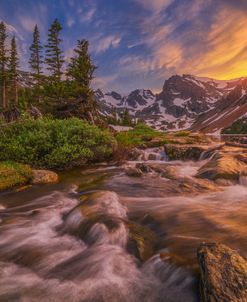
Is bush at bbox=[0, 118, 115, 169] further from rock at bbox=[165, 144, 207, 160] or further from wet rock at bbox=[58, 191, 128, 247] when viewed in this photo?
wet rock at bbox=[58, 191, 128, 247]

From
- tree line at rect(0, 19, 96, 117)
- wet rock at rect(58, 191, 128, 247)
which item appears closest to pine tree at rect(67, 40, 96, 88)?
tree line at rect(0, 19, 96, 117)

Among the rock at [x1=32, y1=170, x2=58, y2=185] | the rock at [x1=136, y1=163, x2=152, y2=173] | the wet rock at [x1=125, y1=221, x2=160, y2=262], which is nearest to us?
the wet rock at [x1=125, y1=221, x2=160, y2=262]

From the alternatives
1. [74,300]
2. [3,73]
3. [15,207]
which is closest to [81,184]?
[15,207]

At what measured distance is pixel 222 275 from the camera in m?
3.03

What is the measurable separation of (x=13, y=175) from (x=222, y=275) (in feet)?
28.9

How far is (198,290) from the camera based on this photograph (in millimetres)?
3447

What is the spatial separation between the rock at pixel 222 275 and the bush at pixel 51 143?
10284 millimetres

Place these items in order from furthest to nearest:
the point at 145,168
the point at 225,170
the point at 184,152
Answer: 1. the point at 184,152
2. the point at 145,168
3. the point at 225,170

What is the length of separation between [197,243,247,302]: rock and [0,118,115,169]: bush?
10.3m

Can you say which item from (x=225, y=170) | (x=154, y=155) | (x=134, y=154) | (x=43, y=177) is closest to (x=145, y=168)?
(x=225, y=170)

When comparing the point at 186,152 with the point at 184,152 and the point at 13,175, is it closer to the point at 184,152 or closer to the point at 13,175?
the point at 184,152

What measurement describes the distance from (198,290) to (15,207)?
6164mm

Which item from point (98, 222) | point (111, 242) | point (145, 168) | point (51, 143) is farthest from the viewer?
point (51, 143)

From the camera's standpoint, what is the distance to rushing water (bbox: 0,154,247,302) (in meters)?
3.75
